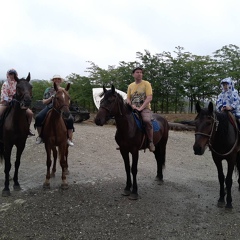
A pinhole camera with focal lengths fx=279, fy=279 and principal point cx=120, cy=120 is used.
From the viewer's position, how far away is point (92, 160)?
876 cm

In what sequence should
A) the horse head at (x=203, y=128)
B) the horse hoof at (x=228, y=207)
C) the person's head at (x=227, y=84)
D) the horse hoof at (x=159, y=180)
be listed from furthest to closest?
the horse hoof at (x=159, y=180) → the person's head at (x=227, y=84) → the horse hoof at (x=228, y=207) → the horse head at (x=203, y=128)

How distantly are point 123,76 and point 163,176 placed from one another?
14.9 m

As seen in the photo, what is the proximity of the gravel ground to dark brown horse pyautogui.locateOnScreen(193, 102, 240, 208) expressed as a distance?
0.76 meters

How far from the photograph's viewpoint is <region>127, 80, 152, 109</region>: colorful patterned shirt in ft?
18.7

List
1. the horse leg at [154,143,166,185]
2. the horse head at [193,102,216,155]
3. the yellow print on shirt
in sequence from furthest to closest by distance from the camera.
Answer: the horse leg at [154,143,166,185] → the yellow print on shirt → the horse head at [193,102,216,155]

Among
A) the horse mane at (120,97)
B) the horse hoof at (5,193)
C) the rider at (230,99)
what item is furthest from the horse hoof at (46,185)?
the rider at (230,99)

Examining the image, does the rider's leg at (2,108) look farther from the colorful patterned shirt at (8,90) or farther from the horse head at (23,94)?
the horse head at (23,94)

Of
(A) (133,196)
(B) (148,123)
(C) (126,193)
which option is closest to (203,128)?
(B) (148,123)

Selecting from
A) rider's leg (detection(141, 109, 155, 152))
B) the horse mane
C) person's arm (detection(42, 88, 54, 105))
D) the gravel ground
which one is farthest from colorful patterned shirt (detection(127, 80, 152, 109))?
the gravel ground

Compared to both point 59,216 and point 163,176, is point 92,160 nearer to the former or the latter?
point 163,176

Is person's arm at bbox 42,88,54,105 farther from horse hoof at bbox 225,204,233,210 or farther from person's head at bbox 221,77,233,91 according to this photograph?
horse hoof at bbox 225,204,233,210

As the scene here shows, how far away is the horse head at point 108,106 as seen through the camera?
505 cm

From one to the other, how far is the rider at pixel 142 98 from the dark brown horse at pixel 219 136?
110 cm

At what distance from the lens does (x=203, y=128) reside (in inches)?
187
